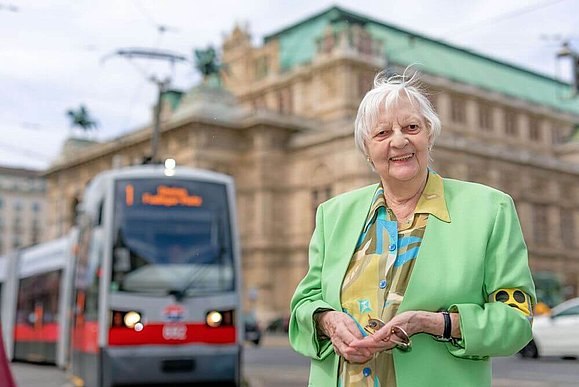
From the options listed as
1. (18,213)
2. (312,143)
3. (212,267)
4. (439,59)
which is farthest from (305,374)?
(18,213)

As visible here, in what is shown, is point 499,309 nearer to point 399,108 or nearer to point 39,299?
point 399,108

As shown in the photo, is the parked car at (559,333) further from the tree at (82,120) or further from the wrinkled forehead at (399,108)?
the tree at (82,120)

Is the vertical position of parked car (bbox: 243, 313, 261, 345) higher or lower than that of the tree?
lower

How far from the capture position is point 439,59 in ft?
192

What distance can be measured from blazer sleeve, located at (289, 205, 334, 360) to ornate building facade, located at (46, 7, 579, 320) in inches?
1465

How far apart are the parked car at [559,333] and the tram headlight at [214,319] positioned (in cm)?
832

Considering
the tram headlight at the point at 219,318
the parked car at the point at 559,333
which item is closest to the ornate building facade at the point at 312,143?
the parked car at the point at 559,333

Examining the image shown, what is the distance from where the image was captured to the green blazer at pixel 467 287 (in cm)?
209

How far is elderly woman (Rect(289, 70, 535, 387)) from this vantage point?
6.91 feet

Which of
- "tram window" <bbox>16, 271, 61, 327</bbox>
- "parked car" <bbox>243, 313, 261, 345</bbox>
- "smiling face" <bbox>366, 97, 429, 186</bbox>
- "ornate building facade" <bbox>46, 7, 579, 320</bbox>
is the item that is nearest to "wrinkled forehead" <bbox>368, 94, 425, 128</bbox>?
"smiling face" <bbox>366, 97, 429, 186</bbox>

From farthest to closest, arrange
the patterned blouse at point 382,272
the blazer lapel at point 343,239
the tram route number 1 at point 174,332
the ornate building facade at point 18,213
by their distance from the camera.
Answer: the ornate building facade at point 18,213 → the tram route number 1 at point 174,332 → the blazer lapel at point 343,239 → the patterned blouse at point 382,272

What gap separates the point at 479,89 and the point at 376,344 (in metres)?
59.2

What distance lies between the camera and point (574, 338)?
16266 millimetres

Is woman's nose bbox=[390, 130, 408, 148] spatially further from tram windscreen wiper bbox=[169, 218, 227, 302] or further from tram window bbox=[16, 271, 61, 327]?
tram window bbox=[16, 271, 61, 327]
